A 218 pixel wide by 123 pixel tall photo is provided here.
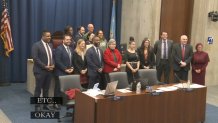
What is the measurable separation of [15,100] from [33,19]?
274 centimetres

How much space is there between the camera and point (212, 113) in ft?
25.9

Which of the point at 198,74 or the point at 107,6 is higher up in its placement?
the point at 107,6

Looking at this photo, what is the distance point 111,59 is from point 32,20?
10.7 feet

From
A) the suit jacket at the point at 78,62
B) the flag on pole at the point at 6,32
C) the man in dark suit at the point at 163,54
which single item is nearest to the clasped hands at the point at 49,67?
the suit jacket at the point at 78,62

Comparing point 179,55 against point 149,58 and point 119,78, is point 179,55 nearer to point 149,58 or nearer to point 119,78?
point 149,58

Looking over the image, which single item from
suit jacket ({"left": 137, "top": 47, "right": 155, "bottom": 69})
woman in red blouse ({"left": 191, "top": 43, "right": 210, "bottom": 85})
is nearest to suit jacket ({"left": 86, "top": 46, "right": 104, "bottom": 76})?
suit jacket ({"left": 137, "top": 47, "right": 155, "bottom": 69})

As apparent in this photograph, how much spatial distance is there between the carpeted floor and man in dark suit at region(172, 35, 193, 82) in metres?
1.07

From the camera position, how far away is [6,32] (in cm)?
928

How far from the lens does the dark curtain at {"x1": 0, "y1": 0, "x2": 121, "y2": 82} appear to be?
32.2 feet

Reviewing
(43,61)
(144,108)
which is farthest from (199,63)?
(43,61)

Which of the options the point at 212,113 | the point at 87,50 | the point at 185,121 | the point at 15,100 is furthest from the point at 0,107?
the point at 212,113

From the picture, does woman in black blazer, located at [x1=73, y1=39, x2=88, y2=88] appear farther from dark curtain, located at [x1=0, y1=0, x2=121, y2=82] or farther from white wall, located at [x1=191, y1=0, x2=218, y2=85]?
white wall, located at [x1=191, y1=0, x2=218, y2=85]

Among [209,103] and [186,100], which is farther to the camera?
[209,103]

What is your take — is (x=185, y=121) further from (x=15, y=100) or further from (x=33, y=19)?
(x=33, y=19)
